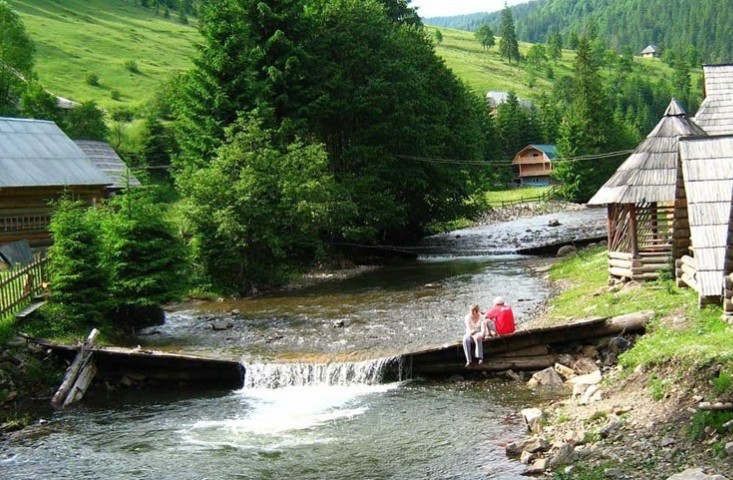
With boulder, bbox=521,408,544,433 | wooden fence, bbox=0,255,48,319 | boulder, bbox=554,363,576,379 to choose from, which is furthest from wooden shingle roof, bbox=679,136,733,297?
wooden fence, bbox=0,255,48,319

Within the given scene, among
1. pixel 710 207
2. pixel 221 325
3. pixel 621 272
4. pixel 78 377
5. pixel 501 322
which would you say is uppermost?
pixel 710 207

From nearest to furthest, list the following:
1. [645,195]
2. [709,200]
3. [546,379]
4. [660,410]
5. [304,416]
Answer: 1. [660,410]
2. [709,200]
3. [304,416]
4. [546,379]
5. [645,195]

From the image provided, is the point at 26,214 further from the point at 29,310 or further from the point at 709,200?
the point at 709,200

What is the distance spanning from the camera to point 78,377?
70.9ft

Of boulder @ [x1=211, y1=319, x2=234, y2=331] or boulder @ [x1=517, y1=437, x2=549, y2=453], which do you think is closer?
boulder @ [x1=517, y1=437, x2=549, y2=453]

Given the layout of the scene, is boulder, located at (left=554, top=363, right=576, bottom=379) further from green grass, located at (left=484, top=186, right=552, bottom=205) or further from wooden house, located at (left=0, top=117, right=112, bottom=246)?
green grass, located at (left=484, top=186, right=552, bottom=205)

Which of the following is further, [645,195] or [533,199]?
[533,199]

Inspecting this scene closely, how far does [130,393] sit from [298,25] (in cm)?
2780

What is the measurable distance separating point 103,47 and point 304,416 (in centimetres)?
12054

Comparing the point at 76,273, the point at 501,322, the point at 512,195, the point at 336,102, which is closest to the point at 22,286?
the point at 76,273

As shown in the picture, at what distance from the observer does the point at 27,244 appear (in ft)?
115

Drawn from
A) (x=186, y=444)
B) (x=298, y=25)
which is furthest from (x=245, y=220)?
(x=186, y=444)

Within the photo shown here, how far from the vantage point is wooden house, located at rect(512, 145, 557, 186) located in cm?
11506

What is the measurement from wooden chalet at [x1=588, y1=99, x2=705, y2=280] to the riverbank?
5.42 metres
